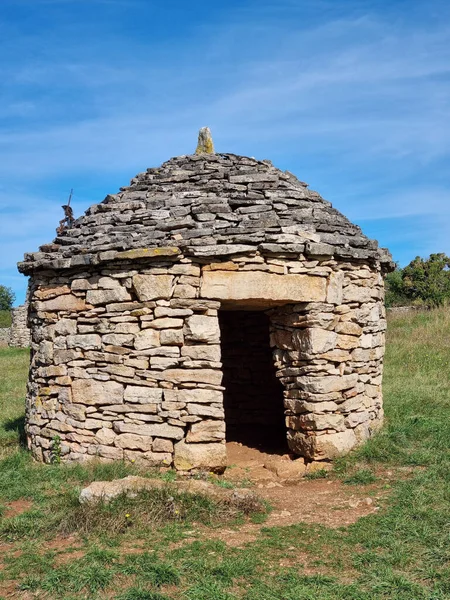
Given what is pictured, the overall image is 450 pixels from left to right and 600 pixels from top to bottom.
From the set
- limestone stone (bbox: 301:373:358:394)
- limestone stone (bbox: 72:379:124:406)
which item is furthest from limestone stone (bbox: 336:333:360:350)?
limestone stone (bbox: 72:379:124:406)

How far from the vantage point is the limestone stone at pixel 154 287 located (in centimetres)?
656

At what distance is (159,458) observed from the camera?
6.54m

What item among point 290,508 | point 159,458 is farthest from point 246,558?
point 159,458

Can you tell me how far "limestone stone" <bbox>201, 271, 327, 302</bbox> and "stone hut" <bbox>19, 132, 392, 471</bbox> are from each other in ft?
0.04

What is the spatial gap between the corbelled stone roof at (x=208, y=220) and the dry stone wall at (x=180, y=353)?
171 mm

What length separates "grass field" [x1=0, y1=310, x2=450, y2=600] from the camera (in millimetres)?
4062

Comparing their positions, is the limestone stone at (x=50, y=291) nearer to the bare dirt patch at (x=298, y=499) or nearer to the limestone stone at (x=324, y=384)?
the bare dirt patch at (x=298, y=499)

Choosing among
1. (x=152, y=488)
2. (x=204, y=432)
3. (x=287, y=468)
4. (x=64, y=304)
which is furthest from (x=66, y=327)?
(x=287, y=468)

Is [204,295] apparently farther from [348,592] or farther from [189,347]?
[348,592]

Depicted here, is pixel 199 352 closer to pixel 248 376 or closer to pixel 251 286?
pixel 251 286

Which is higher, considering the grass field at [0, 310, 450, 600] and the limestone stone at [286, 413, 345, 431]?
the limestone stone at [286, 413, 345, 431]

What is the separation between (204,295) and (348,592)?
343 centimetres

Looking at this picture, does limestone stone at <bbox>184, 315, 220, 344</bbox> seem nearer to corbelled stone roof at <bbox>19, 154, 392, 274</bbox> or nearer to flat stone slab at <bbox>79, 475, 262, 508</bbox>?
corbelled stone roof at <bbox>19, 154, 392, 274</bbox>

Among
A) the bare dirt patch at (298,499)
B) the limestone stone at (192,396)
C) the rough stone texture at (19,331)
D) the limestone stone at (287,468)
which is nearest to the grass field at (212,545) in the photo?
the bare dirt patch at (298,499)
